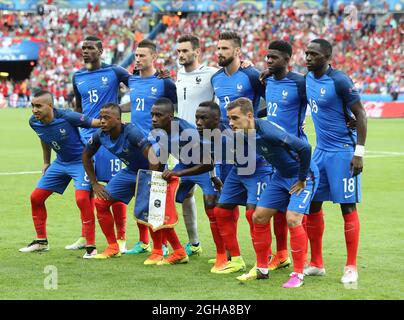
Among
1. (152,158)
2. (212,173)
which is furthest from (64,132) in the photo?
(212,173)

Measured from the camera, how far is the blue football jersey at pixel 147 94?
406 inches

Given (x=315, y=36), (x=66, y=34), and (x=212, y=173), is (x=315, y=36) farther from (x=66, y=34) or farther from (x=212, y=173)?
(x=212, y=173)

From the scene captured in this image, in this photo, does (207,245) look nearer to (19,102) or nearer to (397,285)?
(397,285)

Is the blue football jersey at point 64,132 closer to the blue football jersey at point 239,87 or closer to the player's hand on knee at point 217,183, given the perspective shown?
the blue football jersey at point 239,87

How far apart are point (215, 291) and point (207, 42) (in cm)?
4442

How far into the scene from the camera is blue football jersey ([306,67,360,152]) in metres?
8.30

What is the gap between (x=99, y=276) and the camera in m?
8.62

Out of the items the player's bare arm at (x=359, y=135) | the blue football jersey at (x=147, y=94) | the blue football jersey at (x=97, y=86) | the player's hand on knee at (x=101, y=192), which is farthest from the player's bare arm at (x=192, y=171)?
the blue football jersey at (x=97, y=86)

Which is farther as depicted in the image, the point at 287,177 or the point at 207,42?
the point at 207,42

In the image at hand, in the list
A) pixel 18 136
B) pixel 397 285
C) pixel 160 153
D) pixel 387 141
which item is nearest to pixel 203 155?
pixel 160 153

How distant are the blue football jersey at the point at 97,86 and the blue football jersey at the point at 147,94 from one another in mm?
353

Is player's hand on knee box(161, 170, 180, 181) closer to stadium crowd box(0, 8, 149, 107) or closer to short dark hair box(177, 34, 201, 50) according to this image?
short dark hair box(177, 34, 201, 50)

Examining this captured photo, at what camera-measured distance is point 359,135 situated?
816cm

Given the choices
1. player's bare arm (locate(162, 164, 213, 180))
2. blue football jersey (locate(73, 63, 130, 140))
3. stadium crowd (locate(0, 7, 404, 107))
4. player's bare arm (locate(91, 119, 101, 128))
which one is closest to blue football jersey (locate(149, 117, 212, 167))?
player's bare arm (locate(162, 164, 213, 180))
